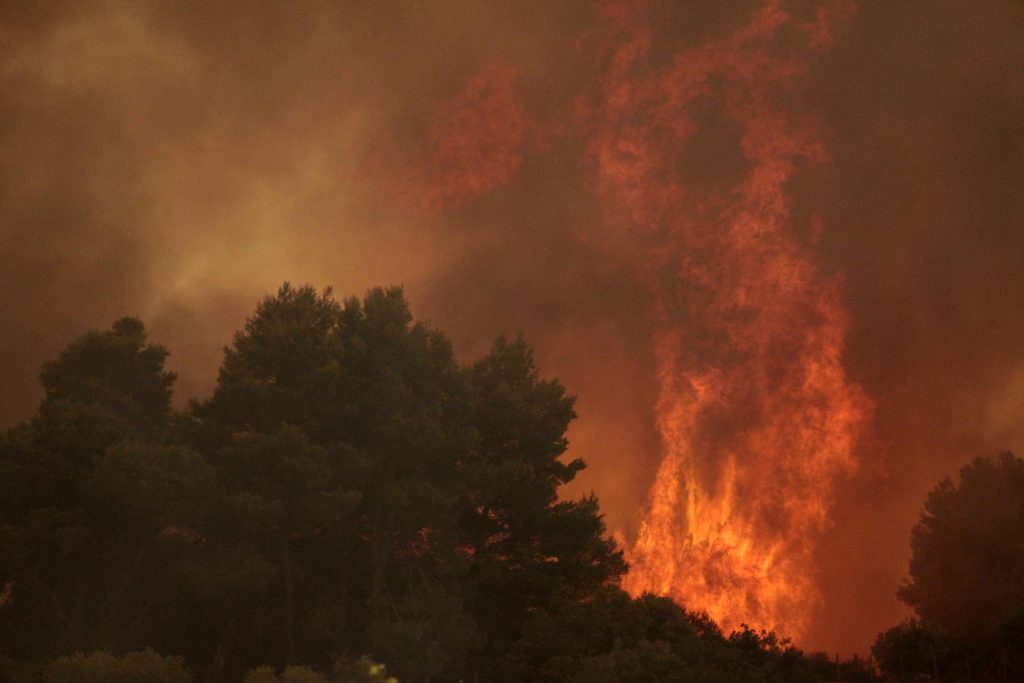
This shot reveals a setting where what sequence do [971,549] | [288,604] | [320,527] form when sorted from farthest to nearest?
[971,549]
[320,527]
[288,604]

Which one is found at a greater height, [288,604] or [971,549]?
[971,549]

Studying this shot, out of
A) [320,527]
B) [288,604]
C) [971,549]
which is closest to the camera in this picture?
[288,604]

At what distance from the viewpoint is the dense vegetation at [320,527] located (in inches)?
1228

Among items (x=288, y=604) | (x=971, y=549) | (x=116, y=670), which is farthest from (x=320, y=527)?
(x=971, y=549)

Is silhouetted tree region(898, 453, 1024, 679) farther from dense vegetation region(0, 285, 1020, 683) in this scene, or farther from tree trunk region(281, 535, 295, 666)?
tree trunk region(281, 535, 295, 666)

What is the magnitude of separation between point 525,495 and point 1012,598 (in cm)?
3105

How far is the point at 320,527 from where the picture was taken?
3578cm

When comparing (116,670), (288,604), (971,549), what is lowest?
(116,670)

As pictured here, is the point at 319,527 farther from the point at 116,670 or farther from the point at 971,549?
the point at 971,549

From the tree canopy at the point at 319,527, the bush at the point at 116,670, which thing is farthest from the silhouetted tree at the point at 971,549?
the bush at the point at 116,670

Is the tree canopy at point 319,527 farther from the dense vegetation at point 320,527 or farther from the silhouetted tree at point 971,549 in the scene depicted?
the silhouetted tree at point 971,549

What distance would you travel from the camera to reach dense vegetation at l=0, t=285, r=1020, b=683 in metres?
31.2

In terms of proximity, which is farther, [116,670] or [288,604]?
[288,604]

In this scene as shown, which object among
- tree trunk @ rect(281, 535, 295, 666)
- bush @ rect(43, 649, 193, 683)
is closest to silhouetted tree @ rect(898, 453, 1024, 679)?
tree trunk @ rect(281, 535, 295, 666)
